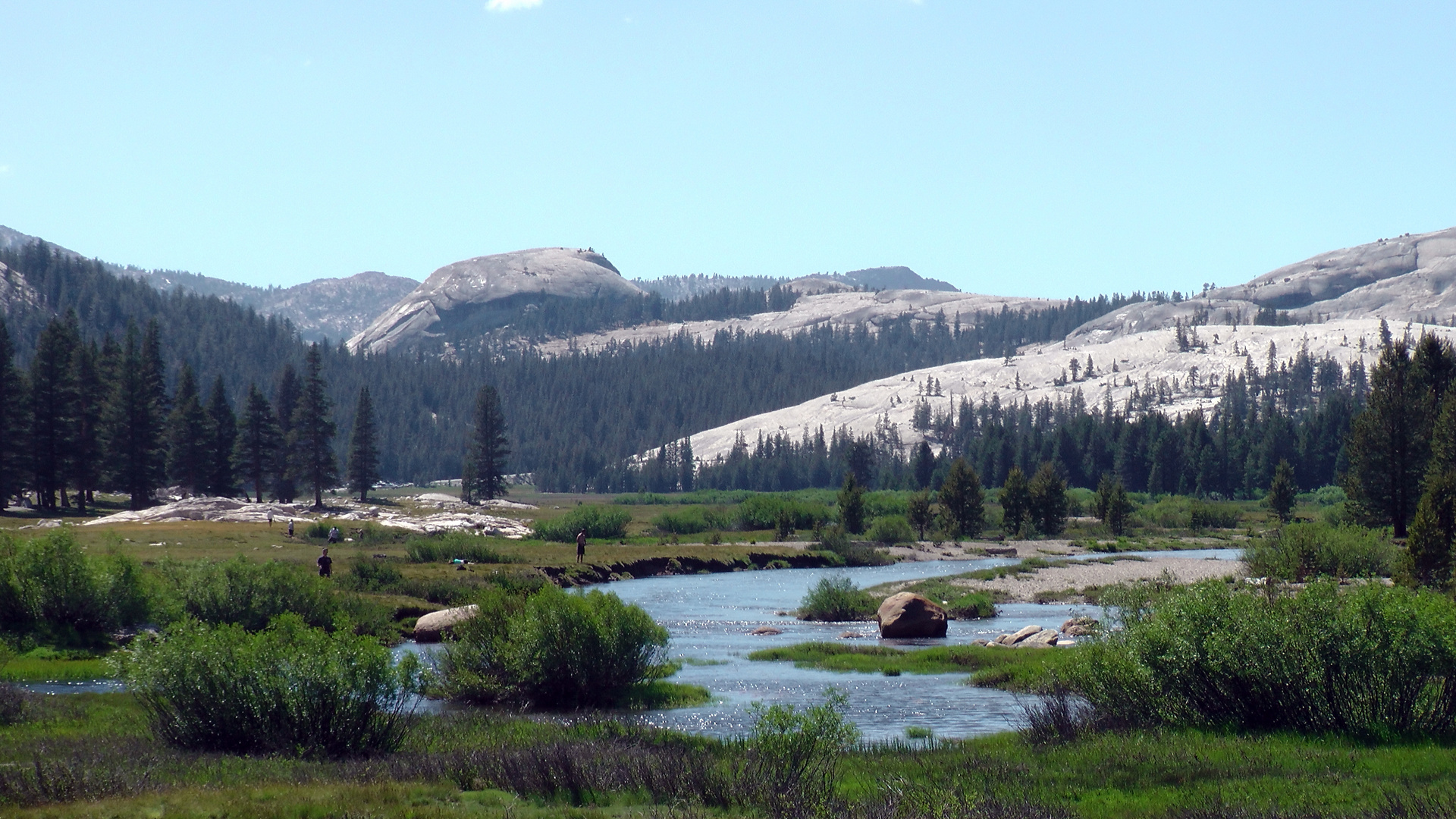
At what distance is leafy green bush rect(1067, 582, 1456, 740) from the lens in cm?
2120

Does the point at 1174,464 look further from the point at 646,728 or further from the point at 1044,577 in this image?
the point at 646,728

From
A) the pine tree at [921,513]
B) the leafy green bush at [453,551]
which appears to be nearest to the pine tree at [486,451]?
the pine tree at [921,513]

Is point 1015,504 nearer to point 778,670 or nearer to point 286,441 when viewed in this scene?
point 286,441

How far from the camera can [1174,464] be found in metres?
173

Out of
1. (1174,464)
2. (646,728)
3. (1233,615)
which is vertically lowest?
(1174,464)

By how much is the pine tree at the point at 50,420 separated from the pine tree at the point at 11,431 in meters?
1.02

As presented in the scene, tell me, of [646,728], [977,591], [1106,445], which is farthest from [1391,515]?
[1106,445]

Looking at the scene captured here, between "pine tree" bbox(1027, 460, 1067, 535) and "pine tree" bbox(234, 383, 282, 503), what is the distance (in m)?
81.8

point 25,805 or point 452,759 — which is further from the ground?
point 25,805

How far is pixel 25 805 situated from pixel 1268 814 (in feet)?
56.2

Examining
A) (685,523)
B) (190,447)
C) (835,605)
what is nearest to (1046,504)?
(685,523)

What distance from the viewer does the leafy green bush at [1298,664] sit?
21.2m

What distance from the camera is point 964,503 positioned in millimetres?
113875

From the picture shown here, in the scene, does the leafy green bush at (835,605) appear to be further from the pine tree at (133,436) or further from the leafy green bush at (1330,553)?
the pine tree at (133,436)
